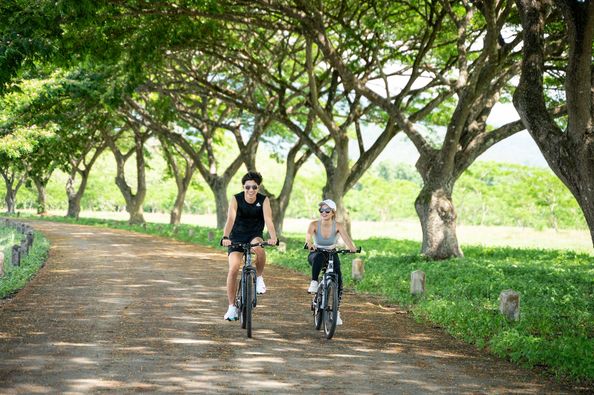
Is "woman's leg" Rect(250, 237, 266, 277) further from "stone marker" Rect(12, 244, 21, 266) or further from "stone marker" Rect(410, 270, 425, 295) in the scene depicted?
"stone marker" Rect(12, 244, 21, 266)

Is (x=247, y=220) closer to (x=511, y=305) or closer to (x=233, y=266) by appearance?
(x=233, y=266)

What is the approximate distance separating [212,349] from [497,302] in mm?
5654

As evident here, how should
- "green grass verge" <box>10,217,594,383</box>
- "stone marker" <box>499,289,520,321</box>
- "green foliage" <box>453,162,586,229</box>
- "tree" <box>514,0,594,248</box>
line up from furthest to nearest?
"green foliage" <box>453,162,586,229</box> < "stone marker" <box>499,289,520,321</box> < "tree" <box>514,0,594,248</box> < "green grass verge" <box>10,217,594,383</box>

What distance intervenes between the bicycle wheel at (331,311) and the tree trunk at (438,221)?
396 inches

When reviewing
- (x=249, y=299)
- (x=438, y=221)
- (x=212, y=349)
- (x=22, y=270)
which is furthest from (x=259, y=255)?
(x=438, y=221)

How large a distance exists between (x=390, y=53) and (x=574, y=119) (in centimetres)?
1413

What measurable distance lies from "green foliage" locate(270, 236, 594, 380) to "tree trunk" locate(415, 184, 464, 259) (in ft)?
1.97

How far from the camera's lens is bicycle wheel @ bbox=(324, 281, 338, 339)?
27.4 feet

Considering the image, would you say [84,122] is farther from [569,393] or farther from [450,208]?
[569,393]

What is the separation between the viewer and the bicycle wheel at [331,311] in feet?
27.4

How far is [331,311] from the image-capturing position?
28.0ft

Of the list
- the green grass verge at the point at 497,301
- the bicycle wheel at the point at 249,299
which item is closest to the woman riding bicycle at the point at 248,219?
the bicycle wheel at the point at 249,299

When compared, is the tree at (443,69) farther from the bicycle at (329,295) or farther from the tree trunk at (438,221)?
the bicycle at (329,295)

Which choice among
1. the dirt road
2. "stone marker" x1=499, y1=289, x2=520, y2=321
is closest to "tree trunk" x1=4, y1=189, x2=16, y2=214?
the dirt road
